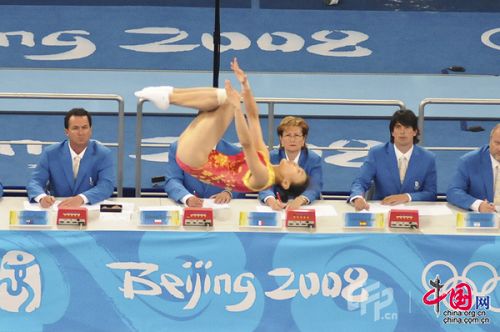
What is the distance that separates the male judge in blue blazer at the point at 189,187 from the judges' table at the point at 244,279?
0.52 meters

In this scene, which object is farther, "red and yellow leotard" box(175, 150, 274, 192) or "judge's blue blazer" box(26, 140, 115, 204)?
"judge's blue blazer" box(26, 140, 115, 204)

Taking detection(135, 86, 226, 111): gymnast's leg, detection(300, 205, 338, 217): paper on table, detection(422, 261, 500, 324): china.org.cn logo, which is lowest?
detection(422, 261, 500, 324): china.org.cn logo

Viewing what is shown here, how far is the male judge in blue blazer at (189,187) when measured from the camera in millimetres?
6750

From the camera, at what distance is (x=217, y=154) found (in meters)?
5.91

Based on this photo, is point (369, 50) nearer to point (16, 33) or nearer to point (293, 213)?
point (16, 33)

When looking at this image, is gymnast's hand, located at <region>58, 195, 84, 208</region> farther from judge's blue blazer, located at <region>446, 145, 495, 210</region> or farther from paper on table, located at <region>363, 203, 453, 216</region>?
judge's blue blazer, located at <region>446, 145, 495, 210</region>

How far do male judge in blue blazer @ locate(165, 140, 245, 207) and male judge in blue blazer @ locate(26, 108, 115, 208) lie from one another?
36 cm

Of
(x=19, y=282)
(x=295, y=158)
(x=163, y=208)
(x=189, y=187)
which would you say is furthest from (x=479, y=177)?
(x=19, y=282)

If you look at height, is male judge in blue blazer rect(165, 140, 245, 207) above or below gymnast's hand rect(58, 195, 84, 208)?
above

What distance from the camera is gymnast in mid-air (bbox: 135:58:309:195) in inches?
217

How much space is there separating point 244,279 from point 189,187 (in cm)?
109

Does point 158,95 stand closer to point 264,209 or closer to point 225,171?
point 225,171

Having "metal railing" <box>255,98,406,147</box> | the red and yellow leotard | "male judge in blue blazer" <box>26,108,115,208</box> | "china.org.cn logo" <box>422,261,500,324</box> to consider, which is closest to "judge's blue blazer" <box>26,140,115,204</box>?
"male judge in blue blazer" <box>26,108,115,208</box>

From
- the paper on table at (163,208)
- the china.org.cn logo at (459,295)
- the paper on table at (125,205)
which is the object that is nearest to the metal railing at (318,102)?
the paper on table at (163,208)
